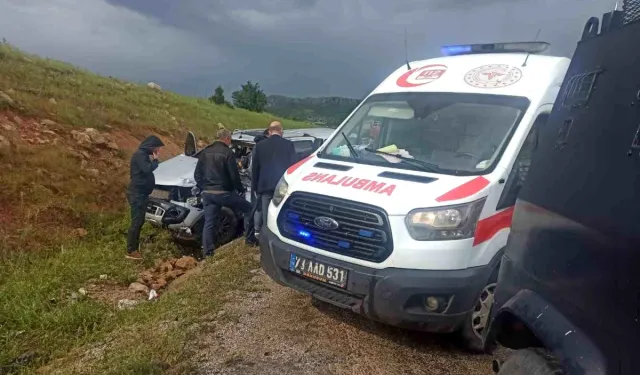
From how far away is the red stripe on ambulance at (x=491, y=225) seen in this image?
149 inches

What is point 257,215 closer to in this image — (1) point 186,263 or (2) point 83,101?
(1) point 186,263

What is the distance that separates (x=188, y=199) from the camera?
8.23 meters

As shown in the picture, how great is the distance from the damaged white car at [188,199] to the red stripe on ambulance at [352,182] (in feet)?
10.7

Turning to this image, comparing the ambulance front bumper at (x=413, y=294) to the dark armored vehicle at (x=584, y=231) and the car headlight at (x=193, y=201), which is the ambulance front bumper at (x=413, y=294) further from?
the car headlight at (x=193, y=201)

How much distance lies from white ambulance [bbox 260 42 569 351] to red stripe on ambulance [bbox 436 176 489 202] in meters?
0.01

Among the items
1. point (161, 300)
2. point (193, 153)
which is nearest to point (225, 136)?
point (193, 153)

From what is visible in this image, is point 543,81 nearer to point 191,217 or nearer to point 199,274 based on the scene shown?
point 199,274

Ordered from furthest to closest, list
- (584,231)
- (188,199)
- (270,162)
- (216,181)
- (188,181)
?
(188,181) → (188,199) → (216,181) → (270,162) → (584,231)

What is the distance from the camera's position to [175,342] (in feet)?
14.0

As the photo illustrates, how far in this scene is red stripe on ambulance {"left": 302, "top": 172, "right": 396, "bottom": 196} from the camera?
3.89 m

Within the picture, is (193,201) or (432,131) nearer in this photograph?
(432,131)

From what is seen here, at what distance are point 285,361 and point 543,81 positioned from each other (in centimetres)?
314

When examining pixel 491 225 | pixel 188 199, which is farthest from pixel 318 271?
pixel 188 199

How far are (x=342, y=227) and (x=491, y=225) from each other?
3.63ft
